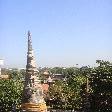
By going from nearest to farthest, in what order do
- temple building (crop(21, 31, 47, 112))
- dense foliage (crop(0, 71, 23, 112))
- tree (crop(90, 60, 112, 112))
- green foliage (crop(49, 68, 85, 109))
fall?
temple building (crop(21, 31, 47, 112)) → tree (crop(90, 60, 112, 112)) → dense foliage (crop(0, 71, 23, 112)) → green foliage (crop(49, 68, 85, 109))

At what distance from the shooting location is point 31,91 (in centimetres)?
2161

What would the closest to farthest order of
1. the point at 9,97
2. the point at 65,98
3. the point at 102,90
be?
the point at 102,90 → the point at 9,97 → the point at 65,98

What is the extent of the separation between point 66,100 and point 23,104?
26521 mm

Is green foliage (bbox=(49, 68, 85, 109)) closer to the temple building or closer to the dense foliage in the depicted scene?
the dense foliage

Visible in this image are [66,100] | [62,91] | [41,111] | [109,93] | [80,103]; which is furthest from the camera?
[62,91]

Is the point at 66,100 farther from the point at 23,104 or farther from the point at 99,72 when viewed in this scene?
the point at 23,104

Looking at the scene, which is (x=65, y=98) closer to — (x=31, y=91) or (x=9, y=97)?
(x=9, y=97)

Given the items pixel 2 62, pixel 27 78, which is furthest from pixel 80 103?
pixel 2 62

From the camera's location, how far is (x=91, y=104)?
122ft

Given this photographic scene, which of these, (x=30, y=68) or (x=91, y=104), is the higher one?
(x=30, y=68)

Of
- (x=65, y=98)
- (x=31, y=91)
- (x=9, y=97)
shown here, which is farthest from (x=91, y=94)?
(x=31, y=91)

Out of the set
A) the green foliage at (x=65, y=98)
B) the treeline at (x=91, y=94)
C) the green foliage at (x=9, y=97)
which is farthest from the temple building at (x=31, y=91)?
the green foliage at (x=65, y=98)

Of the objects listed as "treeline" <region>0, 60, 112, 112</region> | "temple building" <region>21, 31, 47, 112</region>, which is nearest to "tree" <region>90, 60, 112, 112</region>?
"treeline" <region>0, 60, 112, 112</region>

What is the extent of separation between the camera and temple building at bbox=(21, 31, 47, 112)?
21312 millimetres
